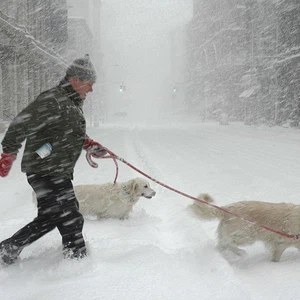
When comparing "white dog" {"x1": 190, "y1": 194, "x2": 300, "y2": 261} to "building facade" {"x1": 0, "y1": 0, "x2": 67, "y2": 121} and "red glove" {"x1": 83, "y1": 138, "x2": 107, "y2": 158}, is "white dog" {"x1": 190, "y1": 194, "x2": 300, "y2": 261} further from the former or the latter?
"building facade" {"x1": 0, "y1": 0, "x2": 67, "y2": 121}

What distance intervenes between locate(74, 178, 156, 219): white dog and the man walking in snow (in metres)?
2.11

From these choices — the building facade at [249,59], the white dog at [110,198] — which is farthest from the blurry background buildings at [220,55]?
the white dog at [110,198]

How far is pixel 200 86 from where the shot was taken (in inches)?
2719

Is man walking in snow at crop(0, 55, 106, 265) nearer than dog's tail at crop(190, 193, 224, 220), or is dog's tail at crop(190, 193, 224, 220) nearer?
man walking in snow at crop(0, 55, 106, 265)

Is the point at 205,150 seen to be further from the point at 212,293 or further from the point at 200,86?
the point at 200,86

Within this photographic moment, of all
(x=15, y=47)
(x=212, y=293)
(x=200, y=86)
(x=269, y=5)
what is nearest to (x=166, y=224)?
(x=212, y=293)

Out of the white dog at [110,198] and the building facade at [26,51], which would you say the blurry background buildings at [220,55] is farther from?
the white dog at [110,198]

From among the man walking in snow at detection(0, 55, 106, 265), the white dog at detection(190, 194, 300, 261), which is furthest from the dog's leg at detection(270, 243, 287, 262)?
the man walking in snow at detection(0, 55, 106, 265)

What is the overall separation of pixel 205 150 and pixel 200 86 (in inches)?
2217

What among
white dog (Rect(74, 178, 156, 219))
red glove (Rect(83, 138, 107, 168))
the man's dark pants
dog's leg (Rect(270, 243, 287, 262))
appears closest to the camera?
the man's dark pants

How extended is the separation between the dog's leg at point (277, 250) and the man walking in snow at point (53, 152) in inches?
82.8

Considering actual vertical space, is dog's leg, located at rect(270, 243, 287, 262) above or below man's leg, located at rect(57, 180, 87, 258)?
below

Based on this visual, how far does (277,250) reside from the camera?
394 centimetres

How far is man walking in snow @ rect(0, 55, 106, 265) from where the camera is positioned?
10.2 ft
